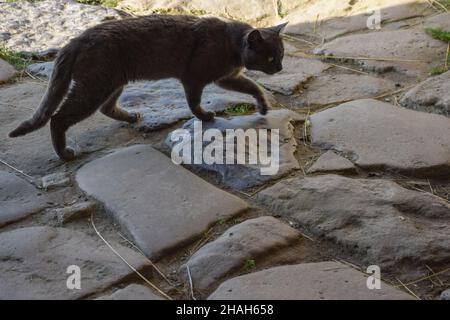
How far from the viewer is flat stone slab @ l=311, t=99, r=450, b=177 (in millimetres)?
2404

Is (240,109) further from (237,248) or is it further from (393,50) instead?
(237,248)

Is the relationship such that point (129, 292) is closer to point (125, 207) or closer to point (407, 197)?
point (125, 207)

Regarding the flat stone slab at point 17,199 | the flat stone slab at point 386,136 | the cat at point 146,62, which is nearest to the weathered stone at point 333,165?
the flat stone slab at point 386,136

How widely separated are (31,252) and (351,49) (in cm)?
254

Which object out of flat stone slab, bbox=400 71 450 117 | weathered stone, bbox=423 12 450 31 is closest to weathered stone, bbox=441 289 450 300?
flat stone slab, bbox=400 71 450 117

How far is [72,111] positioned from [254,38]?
3.46 feet

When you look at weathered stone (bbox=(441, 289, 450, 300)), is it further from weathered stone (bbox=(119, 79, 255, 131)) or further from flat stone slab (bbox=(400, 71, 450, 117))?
weathered stone (bbox=(119, 79, 255, 131))

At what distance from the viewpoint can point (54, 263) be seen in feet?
6.31

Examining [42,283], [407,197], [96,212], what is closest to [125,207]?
[96,212]

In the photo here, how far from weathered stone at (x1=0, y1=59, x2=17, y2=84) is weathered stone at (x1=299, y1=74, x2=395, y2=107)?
1906 mm

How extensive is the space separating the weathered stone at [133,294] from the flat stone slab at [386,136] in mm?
Result: 1141

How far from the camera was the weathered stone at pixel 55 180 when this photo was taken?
8.13 ft

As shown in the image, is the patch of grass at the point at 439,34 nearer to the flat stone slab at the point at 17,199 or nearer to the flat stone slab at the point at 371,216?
the flat stone slab at the point at 371,216

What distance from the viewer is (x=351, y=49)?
3672 mm
